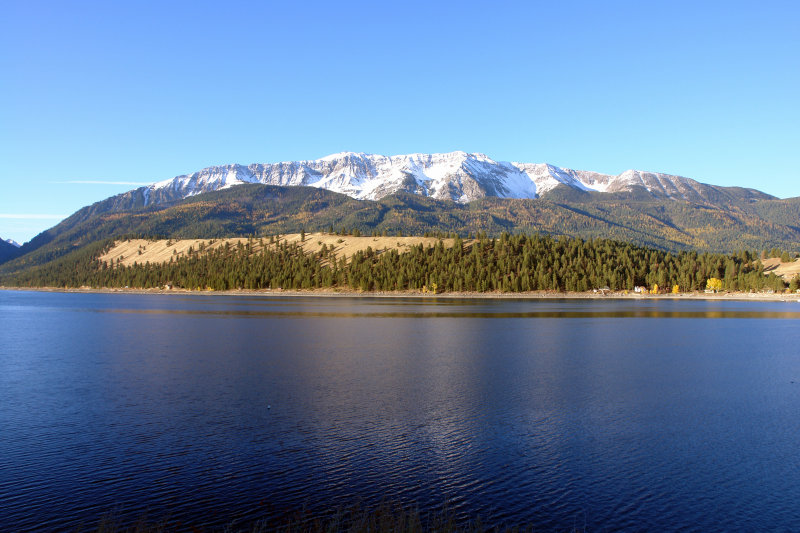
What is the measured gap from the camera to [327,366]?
5544 centimetres

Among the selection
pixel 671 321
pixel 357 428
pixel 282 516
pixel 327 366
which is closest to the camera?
pixel 282 516

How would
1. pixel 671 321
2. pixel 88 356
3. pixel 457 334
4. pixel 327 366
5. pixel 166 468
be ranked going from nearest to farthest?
pixel 166 468, pixel 327 366, pixel 88 356, pixel 457 334, pixel 671 321

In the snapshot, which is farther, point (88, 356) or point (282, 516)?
point (88, 356)

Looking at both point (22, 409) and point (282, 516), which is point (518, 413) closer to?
point (282, 516)

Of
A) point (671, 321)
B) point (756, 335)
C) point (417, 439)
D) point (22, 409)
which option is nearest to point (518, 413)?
point (417, 439)

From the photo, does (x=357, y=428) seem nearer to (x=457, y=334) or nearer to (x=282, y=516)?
(x=282, y=516)

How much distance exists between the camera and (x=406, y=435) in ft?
103

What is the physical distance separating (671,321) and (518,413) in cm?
9000

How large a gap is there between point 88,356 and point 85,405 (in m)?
26.2

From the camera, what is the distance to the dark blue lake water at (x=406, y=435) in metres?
22.2

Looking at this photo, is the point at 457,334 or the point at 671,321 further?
the point at 671,321

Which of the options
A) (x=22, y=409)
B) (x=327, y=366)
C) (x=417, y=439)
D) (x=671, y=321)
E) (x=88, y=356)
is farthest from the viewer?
(x=671, y=321)

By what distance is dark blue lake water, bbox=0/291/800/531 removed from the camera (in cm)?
2222

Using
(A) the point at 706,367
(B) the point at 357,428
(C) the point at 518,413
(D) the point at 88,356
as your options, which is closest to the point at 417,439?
(B) the point at 357,428
